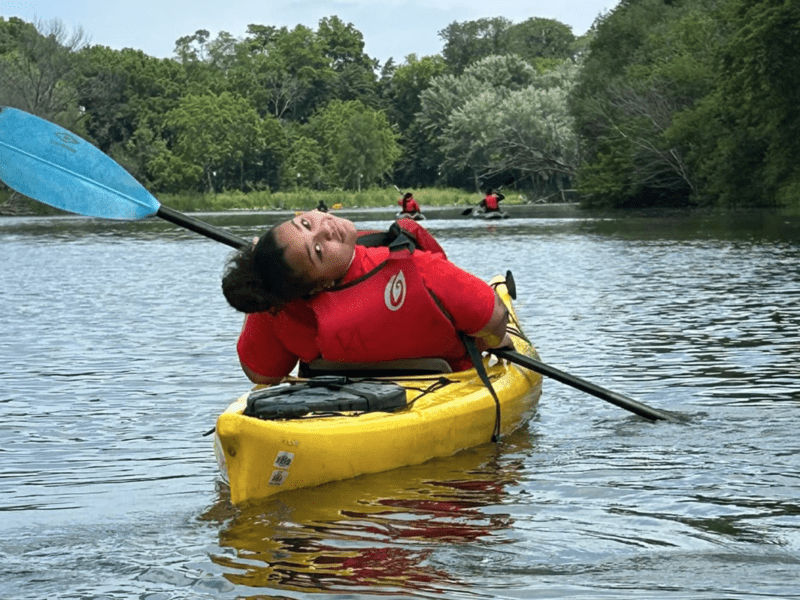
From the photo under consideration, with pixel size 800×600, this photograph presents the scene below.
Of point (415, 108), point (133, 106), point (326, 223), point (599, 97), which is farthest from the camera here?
point (415, 108)

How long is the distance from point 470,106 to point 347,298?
78.9m

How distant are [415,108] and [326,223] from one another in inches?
3984

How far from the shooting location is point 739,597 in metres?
4.07

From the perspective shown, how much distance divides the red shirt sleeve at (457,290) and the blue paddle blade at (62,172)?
2067mm

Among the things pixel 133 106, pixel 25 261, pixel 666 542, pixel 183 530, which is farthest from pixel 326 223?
pixel 133 106

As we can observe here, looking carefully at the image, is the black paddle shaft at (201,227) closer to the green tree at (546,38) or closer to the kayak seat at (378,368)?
the kayak seat at (378,368)

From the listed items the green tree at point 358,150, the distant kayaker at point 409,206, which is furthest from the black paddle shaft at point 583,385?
the green tree at point 358,150

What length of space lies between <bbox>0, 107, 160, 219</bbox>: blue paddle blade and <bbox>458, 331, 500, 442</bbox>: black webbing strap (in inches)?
79.2

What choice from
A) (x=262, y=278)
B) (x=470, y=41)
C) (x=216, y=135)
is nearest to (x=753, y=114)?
(x=262, y=278)

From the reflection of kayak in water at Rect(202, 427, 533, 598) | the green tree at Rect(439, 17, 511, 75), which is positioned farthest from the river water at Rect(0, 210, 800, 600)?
the green tree at Rect(439, 17, 511, 75)

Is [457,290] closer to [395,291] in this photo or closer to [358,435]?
[395,291]

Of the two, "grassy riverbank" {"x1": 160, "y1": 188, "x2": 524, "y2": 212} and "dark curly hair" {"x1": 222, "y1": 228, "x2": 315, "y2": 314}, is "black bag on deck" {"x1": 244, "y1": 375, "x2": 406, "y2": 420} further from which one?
"grassy riverbank" {"x1": 160, "y1": 188, "x2": 524, "y2": 212}

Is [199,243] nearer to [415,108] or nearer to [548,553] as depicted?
[548,553]

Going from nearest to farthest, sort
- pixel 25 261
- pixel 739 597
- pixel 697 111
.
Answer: pixel 739 597, pixel 25 261, pixel 697 111
